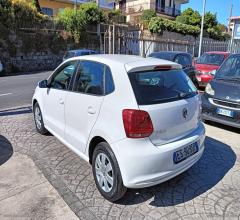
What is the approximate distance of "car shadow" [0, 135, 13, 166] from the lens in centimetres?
446

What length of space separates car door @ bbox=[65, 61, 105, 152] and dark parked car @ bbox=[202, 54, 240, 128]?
10.9 ft


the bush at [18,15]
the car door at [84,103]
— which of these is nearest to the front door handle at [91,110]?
the car door at [84,103]

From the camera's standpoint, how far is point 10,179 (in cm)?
384

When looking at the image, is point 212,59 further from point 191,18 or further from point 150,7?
point 150,7

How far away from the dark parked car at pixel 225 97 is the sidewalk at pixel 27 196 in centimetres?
384

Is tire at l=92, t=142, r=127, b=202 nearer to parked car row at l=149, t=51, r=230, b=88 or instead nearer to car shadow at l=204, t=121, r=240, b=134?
car shadow at l=204, t=121, r=240, b=134

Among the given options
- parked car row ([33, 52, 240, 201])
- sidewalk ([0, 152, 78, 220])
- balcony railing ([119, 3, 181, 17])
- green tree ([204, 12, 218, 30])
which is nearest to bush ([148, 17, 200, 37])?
green tree ([204, 12, 218, 30])

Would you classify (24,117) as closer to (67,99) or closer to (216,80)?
(67,99)

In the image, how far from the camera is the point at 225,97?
5828mm

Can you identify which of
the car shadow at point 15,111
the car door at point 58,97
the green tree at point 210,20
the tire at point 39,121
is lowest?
the car shadow at point 15,111

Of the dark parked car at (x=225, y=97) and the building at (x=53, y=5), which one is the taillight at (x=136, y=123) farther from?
the building at (x=53, y=5)

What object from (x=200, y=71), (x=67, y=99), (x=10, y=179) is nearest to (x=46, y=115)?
(x=67, y=99)

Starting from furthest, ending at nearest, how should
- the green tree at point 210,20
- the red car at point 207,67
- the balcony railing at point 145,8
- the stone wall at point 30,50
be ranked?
the balcony railing at point 145,8 → the green tree at point 210,20 → the stone wall at point 30,50 → the red car at point 207,67

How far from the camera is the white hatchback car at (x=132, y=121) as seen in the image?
2977 millimetres
